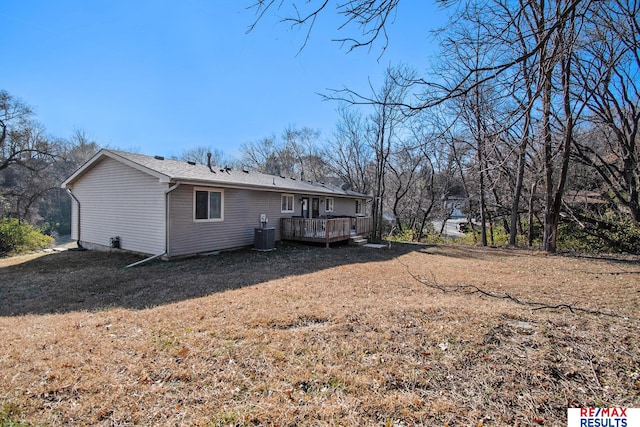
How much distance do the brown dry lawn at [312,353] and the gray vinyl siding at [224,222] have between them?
3.05 m

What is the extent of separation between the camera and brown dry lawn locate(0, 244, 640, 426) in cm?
223

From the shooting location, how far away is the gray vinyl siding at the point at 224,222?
29.9ft

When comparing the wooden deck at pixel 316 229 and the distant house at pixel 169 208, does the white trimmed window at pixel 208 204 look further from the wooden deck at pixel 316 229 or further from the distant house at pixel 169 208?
the wooden deck at pixel 316 229

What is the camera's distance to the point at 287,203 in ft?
44.9

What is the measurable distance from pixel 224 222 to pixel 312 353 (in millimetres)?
8241

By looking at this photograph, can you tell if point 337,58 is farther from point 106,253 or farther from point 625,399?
point 106,253

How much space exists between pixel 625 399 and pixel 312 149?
27345 mm

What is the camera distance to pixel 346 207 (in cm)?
1855

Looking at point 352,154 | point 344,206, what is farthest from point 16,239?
point 352,154

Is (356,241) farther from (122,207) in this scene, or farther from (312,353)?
(312,353)

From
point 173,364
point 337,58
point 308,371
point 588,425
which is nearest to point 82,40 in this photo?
point 337,58

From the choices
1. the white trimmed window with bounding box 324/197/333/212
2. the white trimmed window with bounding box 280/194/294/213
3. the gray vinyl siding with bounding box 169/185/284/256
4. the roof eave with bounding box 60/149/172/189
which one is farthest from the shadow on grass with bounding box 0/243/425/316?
the white trimmed window with bounding box 324/197/333/212
